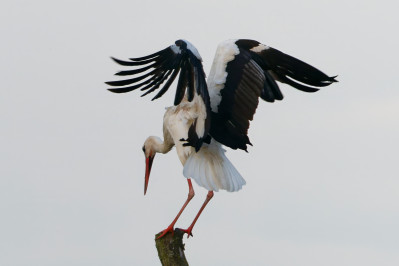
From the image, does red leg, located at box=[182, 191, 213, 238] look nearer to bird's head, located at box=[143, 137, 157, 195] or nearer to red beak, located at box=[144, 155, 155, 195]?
bird's head, located at box=[143, 137, 157, 195]

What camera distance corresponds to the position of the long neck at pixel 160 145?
10775mm

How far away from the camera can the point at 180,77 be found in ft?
30.2

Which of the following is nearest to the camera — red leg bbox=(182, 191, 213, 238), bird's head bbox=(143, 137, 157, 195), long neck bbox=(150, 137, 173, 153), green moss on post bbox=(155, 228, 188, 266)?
green moss on post bbox=(155, 228, 188, 266)

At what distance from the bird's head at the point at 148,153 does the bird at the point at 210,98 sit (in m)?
1.07

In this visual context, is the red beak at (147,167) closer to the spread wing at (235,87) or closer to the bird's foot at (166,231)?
the spread wing at (235,87)

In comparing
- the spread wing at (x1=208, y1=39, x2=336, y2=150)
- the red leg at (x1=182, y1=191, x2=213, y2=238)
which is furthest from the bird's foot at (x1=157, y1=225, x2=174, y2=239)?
the spread wing at (x1=208, y1=39, x2=336, y2=150)

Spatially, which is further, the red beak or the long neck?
the red beak

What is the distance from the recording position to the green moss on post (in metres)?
8.31

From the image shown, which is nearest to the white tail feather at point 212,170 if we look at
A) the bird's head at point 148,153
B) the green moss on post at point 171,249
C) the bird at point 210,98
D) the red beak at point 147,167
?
the bird at point 210,98

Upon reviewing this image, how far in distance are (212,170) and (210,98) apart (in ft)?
2.45

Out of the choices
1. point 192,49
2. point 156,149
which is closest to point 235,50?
point 192,49

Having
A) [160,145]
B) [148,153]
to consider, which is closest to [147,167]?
[148,153]

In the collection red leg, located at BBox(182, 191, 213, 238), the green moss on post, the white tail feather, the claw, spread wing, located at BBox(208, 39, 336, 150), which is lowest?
the green moss on post

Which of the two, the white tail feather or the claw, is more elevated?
the white tail feather
